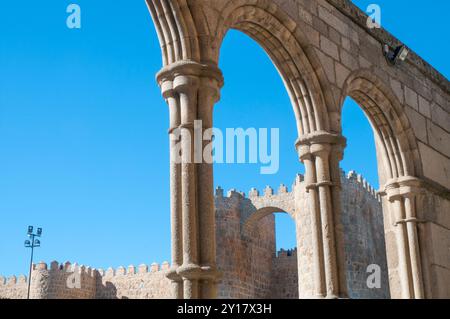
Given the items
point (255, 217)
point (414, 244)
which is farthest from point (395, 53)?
point (255, 217)

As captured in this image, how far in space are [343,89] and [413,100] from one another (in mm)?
1732

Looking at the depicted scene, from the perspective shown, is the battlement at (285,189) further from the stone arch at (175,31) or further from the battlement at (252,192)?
the stone arch at (175,31)

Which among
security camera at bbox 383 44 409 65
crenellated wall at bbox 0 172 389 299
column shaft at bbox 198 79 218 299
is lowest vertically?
column shaft at bbox 198 79 218 299

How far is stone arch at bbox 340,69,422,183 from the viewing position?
26.5 ft

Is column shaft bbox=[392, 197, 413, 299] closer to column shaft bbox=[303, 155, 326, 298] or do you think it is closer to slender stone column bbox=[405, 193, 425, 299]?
slender stone column bbox=[405, 193, 425, 299]

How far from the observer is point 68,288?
27.2 meters

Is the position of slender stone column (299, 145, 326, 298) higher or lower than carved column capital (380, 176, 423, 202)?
lower

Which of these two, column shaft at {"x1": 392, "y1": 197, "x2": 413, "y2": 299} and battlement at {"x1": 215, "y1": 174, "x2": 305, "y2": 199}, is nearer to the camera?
column shaft at {"x1": 392, "y1": 197, "x2": 413, "y2": 299}

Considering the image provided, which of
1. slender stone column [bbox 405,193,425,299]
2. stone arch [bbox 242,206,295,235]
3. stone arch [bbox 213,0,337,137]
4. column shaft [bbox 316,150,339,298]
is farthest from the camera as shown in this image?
stone arch [bbox 242,206,295,235]

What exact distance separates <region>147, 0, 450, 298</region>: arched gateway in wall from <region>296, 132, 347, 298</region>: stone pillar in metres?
0.01

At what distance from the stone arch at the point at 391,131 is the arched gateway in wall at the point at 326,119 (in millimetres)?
12

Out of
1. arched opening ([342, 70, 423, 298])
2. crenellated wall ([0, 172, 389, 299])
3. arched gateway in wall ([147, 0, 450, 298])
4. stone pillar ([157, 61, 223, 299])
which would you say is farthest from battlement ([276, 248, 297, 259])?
stone pillar ([157, 61, 223, 299])

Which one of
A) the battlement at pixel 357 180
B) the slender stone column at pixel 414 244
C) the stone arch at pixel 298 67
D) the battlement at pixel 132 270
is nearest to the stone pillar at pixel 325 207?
the stone arch at pixel 298 67

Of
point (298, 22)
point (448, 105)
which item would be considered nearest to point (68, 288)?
point (448, 105)
